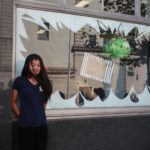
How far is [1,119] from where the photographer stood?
11.8 feet

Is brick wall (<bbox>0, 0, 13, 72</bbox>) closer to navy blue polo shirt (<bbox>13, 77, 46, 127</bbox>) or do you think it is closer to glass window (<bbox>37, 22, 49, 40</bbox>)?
navy blue polo shirt (<bbox>13, 77, 46, 127</bbox>)

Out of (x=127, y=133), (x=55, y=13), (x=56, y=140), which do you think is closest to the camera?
(x=56, y=140)

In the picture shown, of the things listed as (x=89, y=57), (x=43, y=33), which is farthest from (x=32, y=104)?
(x=89, y=57)

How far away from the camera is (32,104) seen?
3270mm

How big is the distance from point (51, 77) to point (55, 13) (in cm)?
115

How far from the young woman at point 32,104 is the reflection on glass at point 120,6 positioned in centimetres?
223

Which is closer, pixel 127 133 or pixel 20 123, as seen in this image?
pixel 20 123

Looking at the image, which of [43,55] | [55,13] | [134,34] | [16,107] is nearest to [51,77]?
[43,55]

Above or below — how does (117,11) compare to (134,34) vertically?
above

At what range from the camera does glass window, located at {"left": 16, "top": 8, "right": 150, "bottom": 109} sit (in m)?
4.20

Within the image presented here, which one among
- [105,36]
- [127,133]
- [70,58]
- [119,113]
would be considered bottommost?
[127,133]

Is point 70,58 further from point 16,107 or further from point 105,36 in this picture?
point 16,107

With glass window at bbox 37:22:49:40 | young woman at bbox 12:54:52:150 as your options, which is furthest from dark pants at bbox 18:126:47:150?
glass window at bbox 37:22:49:40

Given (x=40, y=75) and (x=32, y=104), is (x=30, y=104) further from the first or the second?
(x=40, y=75)
